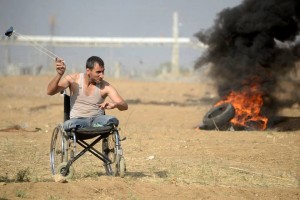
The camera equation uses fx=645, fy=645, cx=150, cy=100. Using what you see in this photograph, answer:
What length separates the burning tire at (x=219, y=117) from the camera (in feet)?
57.7

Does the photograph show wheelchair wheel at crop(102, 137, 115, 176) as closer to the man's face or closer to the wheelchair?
the wheelchair

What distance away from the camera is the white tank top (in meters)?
9.30

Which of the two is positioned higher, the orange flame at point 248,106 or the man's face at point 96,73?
the man's face at point 96,73

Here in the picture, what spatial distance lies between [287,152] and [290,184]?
3259 millimetres

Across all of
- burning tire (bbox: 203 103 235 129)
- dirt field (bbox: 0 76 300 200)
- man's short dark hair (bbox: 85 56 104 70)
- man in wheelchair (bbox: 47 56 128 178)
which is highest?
man's short dark hair (bbox: 85 56 104 70)

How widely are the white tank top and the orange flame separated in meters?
9.10

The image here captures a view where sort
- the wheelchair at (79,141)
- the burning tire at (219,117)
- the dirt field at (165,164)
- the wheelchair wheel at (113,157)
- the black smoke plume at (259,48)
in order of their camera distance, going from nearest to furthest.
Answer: the dirt field at (165,164) → the wheelchair at (79,141) → the wheelchair wheel at (113,157) → the burning tire at (219,117) → the black smoke plume at (259,48)

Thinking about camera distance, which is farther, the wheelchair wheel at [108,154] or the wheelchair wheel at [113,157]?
the wheelchair wheel at [108,154]

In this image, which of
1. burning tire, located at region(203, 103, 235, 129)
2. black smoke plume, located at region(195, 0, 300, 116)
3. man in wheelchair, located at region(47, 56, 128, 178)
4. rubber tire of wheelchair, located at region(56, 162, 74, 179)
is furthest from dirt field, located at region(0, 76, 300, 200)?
black smoke plume, located at region(195, 0, 300, 116)

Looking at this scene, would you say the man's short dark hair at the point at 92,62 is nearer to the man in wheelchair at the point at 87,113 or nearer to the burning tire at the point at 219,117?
the man in wheelchair at the point at 87,113

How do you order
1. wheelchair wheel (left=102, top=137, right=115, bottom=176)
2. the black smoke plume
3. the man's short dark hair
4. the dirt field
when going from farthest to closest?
1. the black smoke plume
2. wheelchair wheel (left=102, top=137, right=115, bottom=176)
3. the man's short dark hair
4. the dirt field

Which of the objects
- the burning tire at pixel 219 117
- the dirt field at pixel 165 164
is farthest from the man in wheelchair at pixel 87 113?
the burning tire at pixel 219 117

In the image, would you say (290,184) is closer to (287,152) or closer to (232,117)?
(287,152)

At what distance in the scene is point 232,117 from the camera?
1767 cm
